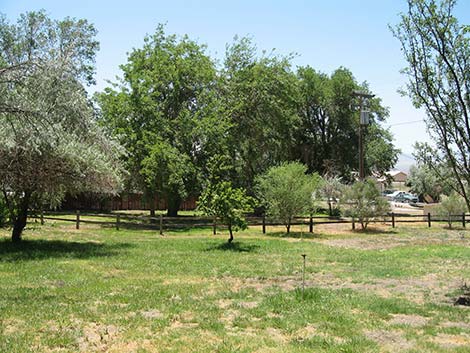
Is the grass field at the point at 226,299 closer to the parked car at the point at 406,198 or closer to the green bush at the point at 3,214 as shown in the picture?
the green bush at the point at 3,214

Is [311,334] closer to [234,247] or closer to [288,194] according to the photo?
[234,247]

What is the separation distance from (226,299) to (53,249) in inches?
360

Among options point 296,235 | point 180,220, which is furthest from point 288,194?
point 180,220

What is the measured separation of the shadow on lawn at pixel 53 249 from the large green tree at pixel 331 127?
32.5m

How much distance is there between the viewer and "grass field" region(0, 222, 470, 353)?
255 inches

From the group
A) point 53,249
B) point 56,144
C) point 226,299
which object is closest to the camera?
point 226,299

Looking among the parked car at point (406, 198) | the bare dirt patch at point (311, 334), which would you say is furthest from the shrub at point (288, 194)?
the parked car at point (406, 198)

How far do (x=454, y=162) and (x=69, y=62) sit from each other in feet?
37.9

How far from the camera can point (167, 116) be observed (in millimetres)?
30609

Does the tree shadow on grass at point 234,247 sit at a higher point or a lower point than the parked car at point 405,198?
lower

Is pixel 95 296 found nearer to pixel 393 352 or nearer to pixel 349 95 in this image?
pixel 393 352

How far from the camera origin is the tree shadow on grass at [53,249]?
1428cm

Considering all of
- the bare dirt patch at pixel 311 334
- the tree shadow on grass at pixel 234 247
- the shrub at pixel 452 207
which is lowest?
the bare dirt patch at pixel 311 334

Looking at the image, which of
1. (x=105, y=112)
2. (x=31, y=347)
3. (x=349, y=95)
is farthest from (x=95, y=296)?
(x=349, y=95)
